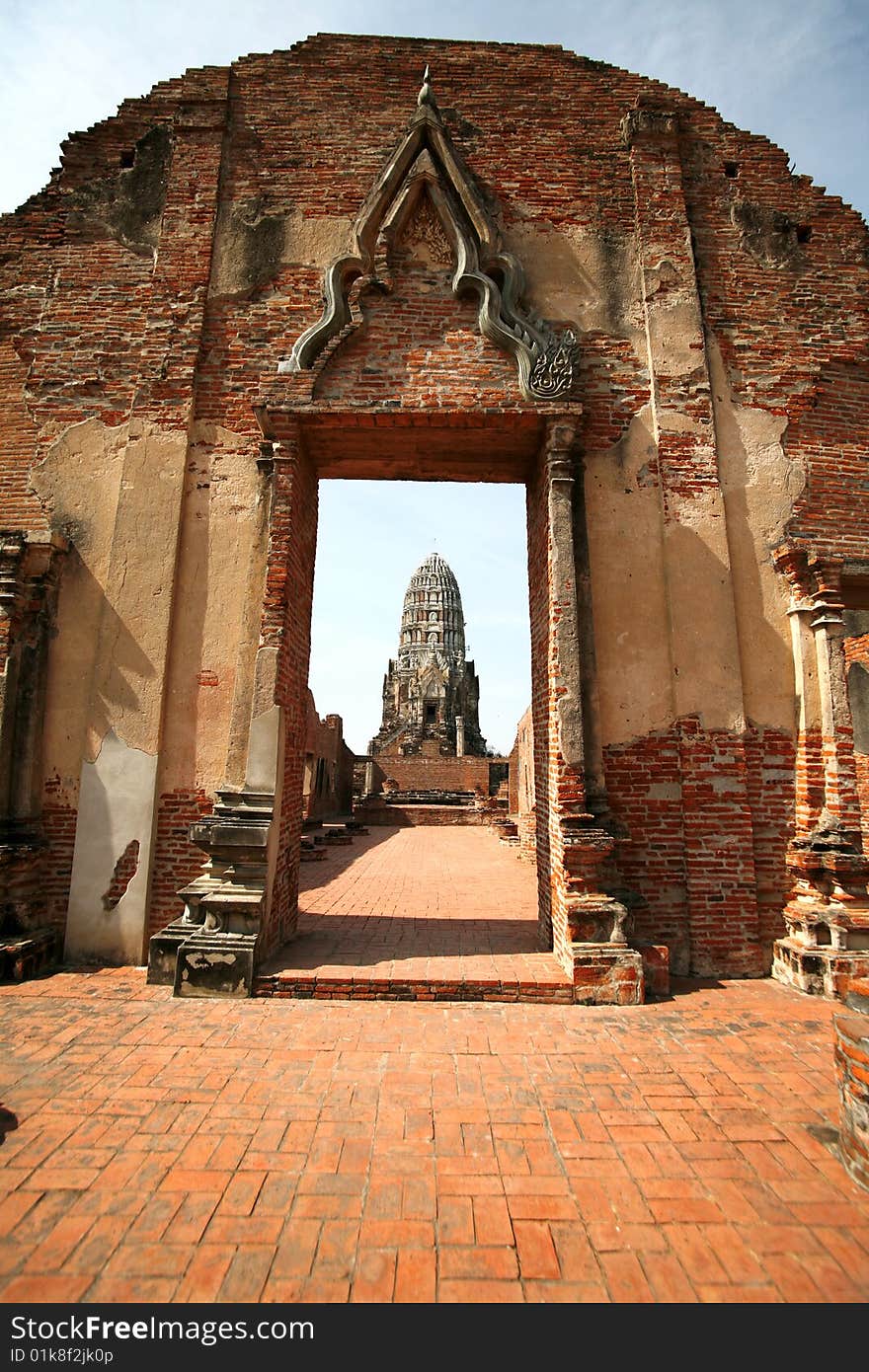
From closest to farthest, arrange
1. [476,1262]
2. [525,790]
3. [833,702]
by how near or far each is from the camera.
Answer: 1. [476,1262]
2. [833,702]
3. [525,790]

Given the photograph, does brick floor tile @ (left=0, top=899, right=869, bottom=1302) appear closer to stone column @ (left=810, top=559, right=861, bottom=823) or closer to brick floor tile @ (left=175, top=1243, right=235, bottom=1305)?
brick floor tile @ (left=175, top=1243, right=235, bottom=1305)

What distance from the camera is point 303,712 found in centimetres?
665

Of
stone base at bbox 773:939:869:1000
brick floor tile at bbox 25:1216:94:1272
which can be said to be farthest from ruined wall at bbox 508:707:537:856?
brick floor tile at bbox 25:1216:94:1272

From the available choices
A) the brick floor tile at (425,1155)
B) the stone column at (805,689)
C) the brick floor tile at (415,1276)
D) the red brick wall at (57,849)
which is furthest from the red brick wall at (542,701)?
the red brick wall at (57,849)

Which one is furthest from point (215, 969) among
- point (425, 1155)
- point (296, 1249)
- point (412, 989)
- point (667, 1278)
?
point (667, 1278)

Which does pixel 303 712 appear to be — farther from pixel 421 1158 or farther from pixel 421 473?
pixel 421 1158

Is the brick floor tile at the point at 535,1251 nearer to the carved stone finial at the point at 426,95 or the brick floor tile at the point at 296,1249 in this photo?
the brick floor tile at the point at 296,1249

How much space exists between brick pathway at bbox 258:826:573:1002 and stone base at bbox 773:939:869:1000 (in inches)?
76.6

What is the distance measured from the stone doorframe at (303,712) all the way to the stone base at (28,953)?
3.45 feet

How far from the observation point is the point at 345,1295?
2.11m

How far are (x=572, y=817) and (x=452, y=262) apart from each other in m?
5.67

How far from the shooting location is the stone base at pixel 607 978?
15.4 feet
